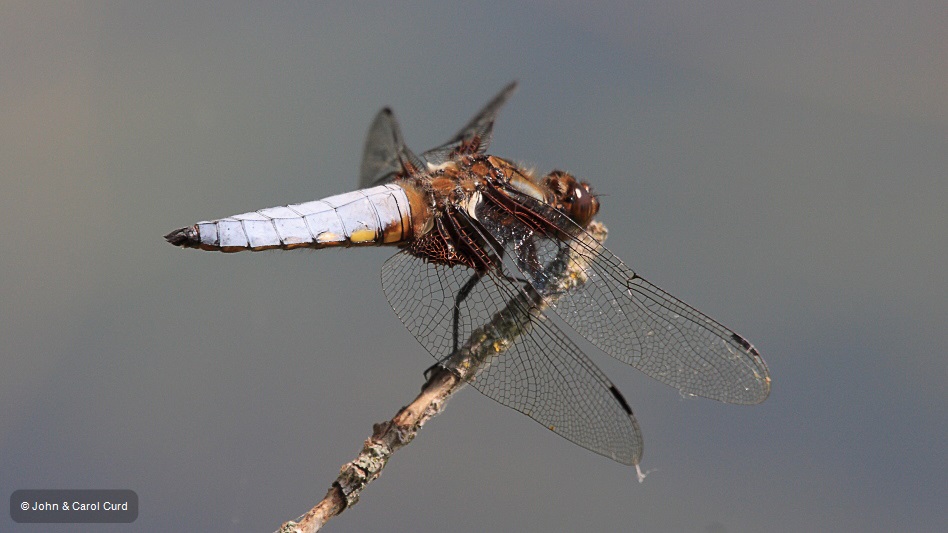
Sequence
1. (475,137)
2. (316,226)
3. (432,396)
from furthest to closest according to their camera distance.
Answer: (475,137) → (316,226) → (432,396)

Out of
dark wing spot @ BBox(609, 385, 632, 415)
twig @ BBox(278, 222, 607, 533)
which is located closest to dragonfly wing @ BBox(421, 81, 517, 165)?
twig @ BBox(278, 222, 607, 533)

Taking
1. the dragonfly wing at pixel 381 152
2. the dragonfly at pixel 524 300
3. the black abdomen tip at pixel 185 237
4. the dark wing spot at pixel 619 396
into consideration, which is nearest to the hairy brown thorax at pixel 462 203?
the dragonfly at pixel 524 300

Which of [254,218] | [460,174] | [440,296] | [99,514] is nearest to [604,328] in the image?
[440,296]

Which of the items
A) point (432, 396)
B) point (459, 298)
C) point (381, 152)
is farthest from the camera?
point (381, 152)

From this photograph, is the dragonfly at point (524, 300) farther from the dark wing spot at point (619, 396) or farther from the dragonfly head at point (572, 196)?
the dragonfly head at point (572, 196)

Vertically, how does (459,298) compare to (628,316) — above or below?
below

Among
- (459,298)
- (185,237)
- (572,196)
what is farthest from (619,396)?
(185,237)

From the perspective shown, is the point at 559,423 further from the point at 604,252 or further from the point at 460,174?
the point at 460,174

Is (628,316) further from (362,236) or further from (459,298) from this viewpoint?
(362,236)
